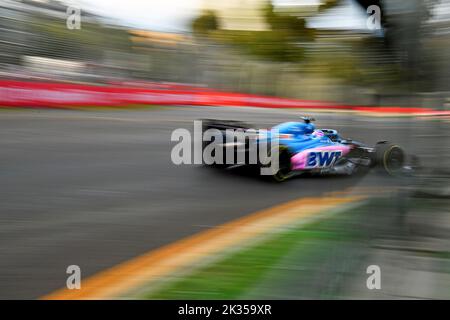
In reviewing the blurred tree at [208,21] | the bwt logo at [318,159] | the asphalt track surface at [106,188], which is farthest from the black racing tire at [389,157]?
the bwt logo at [318,159]

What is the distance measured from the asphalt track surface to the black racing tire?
59 centimetres

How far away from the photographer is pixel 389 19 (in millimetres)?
2051

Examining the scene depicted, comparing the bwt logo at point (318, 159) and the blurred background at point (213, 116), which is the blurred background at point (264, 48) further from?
the bwt logo at point (318, 159)

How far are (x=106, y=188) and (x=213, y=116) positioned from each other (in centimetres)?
108

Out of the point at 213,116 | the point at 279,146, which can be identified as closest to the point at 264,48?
the point at 213,116

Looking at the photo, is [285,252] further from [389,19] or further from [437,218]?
[389,19]

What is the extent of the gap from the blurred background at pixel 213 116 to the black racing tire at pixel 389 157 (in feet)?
0.28

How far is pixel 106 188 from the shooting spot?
12.5ft

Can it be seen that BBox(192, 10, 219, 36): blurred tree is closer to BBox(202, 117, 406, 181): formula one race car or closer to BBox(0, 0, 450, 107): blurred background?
BBox(0, 0, 450, 107): blurred background

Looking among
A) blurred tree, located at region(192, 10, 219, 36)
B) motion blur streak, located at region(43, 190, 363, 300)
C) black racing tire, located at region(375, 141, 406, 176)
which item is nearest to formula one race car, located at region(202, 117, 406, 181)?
motion blur streak, located at region(43, 190, 363, 300)

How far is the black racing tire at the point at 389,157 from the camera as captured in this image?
212cm

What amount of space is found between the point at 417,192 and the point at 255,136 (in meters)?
1.93

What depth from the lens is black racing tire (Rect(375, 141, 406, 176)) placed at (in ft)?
6.95

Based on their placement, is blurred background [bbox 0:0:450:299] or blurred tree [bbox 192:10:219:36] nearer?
blurred tree [bbox 192:10:219:36]
